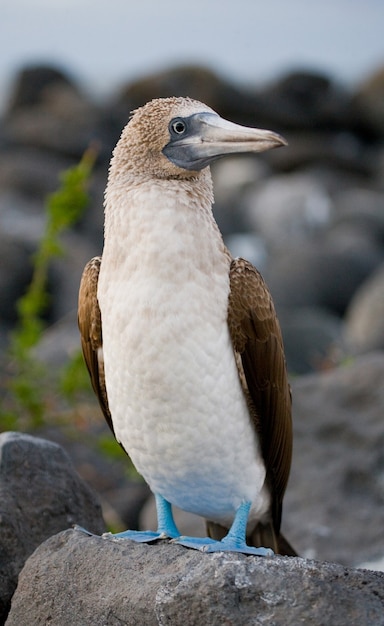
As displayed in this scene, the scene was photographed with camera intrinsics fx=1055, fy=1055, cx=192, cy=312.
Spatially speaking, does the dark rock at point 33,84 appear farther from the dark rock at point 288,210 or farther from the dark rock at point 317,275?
the dark rock at point 317,275

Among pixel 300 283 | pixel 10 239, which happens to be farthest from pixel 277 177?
pixel 10 239

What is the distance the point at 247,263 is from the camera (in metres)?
4.24

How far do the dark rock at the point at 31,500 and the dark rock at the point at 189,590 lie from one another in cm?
40

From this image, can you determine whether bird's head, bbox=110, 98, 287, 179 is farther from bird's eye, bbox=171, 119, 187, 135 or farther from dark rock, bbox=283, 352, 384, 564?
dark rock, bbox=283, 352, 384, 564

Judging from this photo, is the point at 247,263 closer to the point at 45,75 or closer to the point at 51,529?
the point at 51,529

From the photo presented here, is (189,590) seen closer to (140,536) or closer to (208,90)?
(140,536)

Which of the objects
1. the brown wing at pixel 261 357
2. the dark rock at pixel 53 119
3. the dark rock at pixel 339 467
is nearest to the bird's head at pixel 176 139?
the brown wing at pixel 261 357

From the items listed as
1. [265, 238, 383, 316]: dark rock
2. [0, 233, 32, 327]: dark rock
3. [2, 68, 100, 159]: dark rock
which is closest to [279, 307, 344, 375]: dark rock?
[265, 238, 383, 316]: dark rock

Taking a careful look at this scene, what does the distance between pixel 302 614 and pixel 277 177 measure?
18875 mm

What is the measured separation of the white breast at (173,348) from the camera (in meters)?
4.00

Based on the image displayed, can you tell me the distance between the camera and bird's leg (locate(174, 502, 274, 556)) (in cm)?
382

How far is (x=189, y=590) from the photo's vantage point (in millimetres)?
3299

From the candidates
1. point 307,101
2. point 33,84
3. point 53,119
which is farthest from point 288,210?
point 33,84

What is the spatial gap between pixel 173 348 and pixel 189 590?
1016 mm
